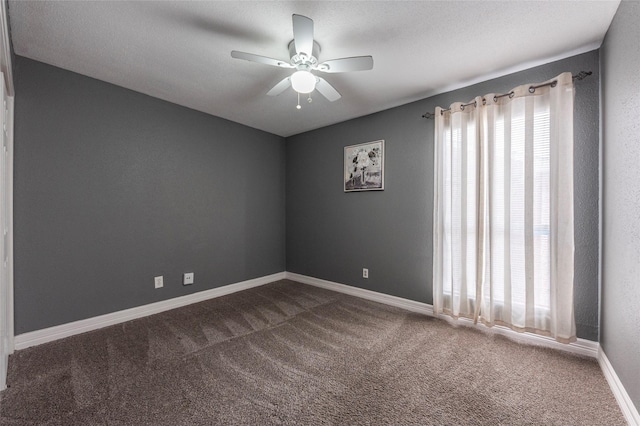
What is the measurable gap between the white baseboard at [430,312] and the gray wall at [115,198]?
1.05 meters

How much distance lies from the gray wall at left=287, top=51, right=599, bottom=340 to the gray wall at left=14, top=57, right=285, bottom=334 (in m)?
0.89

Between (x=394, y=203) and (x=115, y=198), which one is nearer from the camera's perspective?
(x=115, y=198)

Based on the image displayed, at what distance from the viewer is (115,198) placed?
2.71m

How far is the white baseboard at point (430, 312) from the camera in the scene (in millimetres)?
2121

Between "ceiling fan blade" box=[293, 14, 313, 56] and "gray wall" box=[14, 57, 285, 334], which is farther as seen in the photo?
"gray wall" box=[14, 57, 285, 334]

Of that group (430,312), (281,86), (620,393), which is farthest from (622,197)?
(281,86)

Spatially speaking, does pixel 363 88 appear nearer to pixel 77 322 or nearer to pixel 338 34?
pixel 338 34

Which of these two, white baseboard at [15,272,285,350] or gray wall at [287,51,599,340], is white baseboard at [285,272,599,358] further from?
white baseboard at [15,272,285,350]

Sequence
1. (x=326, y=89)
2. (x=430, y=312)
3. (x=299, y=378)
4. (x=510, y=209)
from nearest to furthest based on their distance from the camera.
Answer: (x=299, y=378) → (x=326, y=89) → (x=510, y=209) → (x=430, y=312)

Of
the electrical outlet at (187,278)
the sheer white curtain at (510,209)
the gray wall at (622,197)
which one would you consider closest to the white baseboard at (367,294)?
the sheer white curtain at (510,209)

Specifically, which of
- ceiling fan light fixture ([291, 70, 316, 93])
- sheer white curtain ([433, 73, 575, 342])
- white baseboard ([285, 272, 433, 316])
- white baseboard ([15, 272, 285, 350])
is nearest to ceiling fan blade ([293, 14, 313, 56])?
ceiling fan light fixture ([291, 70, 316, 93])

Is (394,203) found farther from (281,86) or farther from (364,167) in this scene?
(281,86)

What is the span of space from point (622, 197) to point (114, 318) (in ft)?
13.7

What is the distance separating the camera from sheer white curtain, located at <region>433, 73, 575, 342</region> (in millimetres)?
2125
